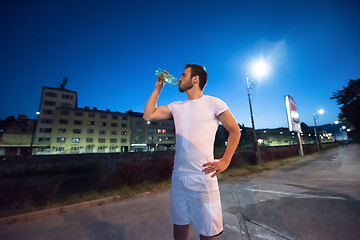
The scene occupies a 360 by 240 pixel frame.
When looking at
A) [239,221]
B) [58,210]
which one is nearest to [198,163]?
[239,221]

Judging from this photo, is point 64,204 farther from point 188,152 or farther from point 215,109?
point 215,109

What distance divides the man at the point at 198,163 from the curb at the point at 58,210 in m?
4.16

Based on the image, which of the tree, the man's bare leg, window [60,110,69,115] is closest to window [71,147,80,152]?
window [60,110,69,115]

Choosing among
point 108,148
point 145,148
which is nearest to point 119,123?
point 108,148

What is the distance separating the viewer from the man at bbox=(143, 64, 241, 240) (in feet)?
3.90

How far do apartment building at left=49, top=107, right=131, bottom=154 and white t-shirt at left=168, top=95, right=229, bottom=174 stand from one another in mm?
48346

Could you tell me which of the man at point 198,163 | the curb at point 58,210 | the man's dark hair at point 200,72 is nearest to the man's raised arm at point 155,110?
the man at point 198,163

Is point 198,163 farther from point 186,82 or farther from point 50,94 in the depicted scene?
point 50,94

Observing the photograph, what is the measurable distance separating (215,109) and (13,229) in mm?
4632

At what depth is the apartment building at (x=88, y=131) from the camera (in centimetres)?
4009

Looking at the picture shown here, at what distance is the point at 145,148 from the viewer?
53375 mm

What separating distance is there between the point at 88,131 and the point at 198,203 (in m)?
50.0

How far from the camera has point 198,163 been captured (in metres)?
1.27

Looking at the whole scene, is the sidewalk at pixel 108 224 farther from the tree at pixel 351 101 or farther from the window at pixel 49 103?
the window at pixel 49 103
